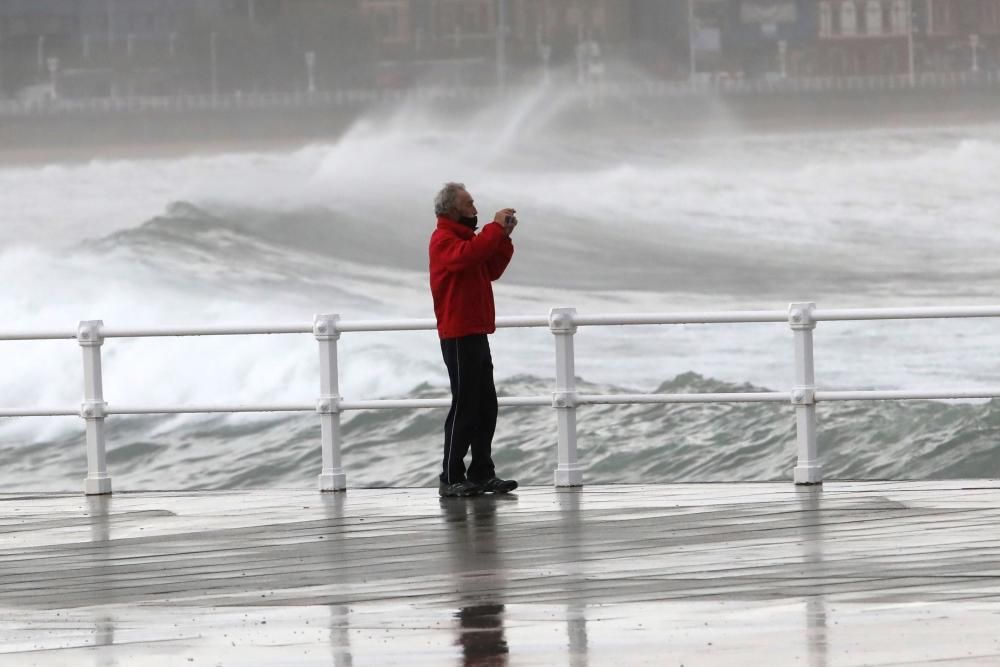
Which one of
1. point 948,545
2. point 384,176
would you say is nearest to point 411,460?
point 948,545

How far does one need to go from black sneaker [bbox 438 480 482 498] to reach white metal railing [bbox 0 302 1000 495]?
0.54 metres

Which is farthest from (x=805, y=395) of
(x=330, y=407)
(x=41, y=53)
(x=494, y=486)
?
(x=41, y=53)

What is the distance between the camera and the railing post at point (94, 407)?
13.2m

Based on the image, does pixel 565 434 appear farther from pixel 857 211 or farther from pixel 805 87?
pixel 805 87

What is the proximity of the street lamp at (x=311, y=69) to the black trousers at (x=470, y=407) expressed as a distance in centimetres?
10534

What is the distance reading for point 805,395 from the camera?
11.8m

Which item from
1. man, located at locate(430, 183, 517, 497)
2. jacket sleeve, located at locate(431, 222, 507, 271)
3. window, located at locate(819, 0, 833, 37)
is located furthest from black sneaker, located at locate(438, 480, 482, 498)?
window, located at locate(819, 0, 833, 37)

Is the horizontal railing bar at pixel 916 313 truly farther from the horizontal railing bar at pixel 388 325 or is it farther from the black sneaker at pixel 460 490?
the horizontal railing bar at pixel 388 325

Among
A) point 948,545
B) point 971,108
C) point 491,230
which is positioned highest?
point 971,108

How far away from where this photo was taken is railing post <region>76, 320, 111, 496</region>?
13.2m

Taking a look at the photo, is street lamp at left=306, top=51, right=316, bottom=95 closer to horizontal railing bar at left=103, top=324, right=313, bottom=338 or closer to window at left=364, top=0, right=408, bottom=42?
window at left=364, top=0, right=408, bottom=42

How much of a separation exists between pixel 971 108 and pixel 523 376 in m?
60.1

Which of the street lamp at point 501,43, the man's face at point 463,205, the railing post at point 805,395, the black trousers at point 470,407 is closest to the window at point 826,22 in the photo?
the street lamp at point 501,43

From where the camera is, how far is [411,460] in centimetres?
3853
